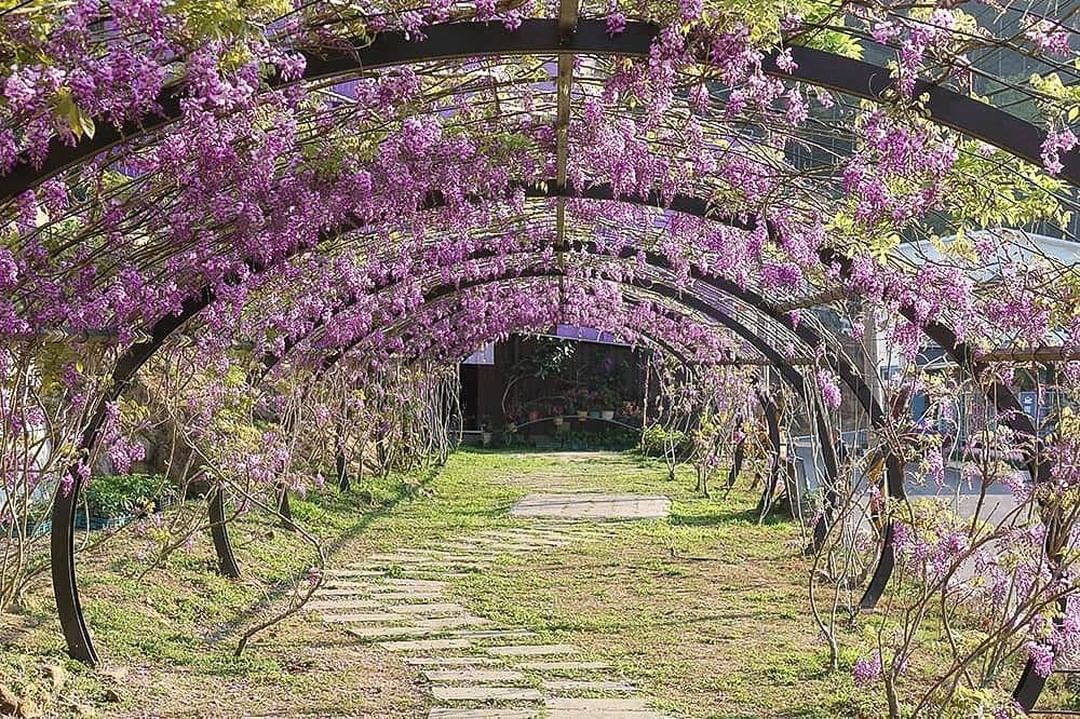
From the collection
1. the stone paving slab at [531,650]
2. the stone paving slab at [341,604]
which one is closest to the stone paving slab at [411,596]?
the stone paving slab at [341,604]

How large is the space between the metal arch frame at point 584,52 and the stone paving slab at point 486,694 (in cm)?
318

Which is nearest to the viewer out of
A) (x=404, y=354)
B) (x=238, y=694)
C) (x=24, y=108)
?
(x=24, y=108)

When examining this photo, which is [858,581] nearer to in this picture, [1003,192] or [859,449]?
[859,449]

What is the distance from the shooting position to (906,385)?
595 centimetres

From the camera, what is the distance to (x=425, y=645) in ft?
22.0

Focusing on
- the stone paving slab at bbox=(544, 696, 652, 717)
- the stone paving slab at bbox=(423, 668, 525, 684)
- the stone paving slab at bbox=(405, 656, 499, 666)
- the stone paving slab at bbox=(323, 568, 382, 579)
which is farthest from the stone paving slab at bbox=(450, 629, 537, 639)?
the stone paving slab at bbox=(323, 568, 382, 579)

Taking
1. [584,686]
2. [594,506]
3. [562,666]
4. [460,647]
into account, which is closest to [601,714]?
[584,686]

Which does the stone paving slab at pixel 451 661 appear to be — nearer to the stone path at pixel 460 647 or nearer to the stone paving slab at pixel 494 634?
the stone path at pixel 460 647

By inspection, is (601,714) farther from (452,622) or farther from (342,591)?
(342,591)

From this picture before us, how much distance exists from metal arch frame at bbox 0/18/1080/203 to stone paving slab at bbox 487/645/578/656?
152 inches

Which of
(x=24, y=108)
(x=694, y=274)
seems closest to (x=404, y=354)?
(x=694, y=274)

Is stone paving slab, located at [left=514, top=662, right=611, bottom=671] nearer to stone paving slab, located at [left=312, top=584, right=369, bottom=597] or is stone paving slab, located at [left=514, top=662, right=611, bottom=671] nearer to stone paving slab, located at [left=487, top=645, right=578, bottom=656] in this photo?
stone paving slab, located at [left=487, top=645, right=578, bottom=656]

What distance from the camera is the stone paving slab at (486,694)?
220 inches

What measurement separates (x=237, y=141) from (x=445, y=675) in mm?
2967
